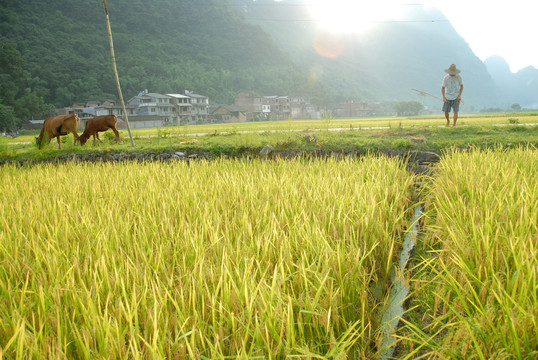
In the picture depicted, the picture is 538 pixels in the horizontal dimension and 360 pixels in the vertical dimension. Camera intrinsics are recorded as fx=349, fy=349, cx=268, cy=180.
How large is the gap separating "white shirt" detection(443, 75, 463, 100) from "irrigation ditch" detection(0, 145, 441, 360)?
3246 millimetres

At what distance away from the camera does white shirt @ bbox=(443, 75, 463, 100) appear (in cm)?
749

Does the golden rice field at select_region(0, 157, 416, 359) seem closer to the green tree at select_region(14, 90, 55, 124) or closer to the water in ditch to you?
the water in ditch

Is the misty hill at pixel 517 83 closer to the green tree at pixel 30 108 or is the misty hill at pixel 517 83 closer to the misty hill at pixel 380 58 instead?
the misty hill at pixel 380 58

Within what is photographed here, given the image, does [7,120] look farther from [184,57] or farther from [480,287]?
[184,57]

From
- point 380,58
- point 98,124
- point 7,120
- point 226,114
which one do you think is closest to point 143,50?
point 226,114

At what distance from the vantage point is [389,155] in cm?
545

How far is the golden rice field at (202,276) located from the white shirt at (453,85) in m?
5.14

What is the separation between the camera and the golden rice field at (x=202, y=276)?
1051mm

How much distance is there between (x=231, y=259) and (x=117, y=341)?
633mm

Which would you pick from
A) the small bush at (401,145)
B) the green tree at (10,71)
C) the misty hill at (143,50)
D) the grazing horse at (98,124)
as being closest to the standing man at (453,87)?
the small bush at (401,145)

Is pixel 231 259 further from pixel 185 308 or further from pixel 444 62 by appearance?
pixel 444 62

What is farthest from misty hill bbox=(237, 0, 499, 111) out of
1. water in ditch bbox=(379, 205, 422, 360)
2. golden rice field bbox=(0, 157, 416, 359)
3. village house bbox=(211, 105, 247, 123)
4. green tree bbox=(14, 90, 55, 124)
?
water in ditch bbox=(379, 205, 422, 360)

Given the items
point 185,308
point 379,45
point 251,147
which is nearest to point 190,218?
point 185,308

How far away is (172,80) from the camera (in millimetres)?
46500
